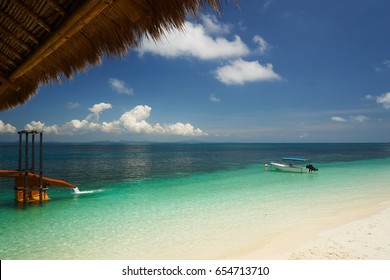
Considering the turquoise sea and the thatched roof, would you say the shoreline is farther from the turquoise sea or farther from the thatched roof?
the thatched roof

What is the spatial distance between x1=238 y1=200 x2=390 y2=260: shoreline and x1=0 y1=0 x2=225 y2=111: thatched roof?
6289 mm

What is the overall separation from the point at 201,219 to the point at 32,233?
6.08 metres

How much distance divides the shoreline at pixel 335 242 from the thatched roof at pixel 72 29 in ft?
A: 20.6

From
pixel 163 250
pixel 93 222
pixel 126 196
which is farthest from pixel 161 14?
pixel 126 196

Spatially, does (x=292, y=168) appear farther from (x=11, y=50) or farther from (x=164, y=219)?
(x=11, y=50)

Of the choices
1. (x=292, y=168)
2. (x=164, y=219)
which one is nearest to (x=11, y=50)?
(x=164, y=219)

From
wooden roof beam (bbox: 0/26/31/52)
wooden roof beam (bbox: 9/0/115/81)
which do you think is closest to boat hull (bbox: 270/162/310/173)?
wooden roof beam (bbox: 9/0/115/81)

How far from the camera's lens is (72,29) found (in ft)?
7.73

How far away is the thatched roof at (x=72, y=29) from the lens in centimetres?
219

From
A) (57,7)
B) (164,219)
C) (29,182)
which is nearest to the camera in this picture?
(57,7)

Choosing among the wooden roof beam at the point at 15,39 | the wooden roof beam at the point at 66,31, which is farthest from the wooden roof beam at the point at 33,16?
the wooden roof beam at the point at 15,39

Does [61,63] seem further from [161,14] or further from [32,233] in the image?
[32,233]

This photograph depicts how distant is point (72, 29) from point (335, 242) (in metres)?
8.20

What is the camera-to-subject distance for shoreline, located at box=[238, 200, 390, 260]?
662 centimetres
